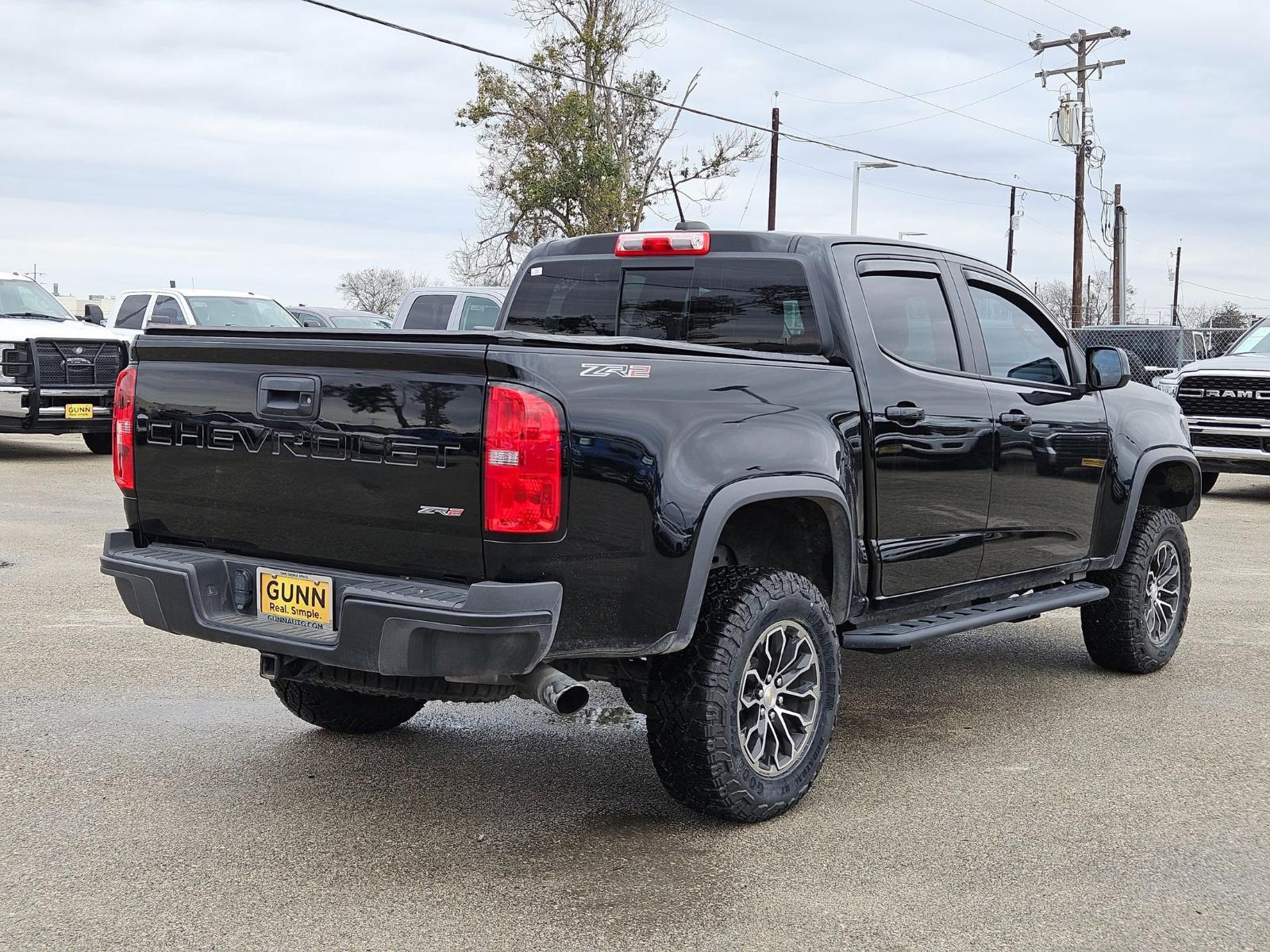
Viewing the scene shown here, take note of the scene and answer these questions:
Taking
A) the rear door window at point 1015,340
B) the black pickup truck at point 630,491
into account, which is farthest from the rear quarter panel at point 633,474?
the rear door window at point 1015,340

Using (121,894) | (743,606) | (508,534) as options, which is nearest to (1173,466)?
(743,606)

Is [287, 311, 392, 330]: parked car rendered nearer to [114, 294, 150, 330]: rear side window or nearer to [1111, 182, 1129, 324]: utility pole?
[114, 294, 150, 330]: rear side window

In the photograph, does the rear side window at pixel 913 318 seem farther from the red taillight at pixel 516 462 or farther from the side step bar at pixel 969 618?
the red taillight at pixel 516 462

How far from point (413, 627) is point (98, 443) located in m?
15.2

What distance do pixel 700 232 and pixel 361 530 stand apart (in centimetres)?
204

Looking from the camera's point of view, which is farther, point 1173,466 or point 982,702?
point 1173,466

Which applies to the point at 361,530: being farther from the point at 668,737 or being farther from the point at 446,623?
the point at 668,737

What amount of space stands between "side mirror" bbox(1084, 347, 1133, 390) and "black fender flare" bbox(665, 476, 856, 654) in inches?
79.9

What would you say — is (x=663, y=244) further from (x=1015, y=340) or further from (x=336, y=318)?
(x=336, y=318)

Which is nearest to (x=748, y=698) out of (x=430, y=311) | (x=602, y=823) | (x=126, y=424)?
(x=602, y=823)

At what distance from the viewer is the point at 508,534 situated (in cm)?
383

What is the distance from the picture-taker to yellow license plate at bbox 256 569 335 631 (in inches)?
162

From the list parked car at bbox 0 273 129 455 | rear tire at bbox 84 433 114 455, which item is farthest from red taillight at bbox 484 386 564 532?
rear tire at bbox 84 433 114 455

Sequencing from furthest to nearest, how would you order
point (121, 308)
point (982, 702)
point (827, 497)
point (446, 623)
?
point (121, 308)
point (982, 702)
point (827, 497)
point (446, 623)
